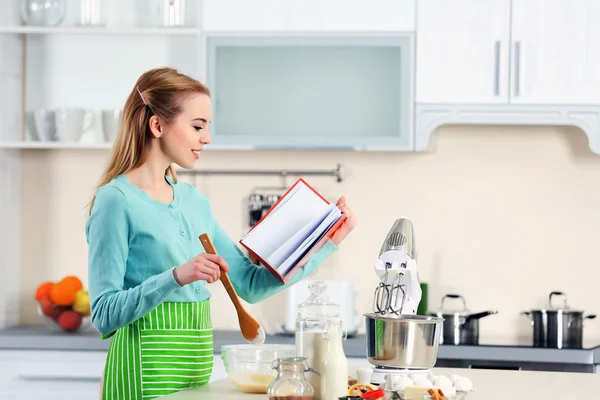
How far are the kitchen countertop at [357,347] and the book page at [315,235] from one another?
119 centimetres

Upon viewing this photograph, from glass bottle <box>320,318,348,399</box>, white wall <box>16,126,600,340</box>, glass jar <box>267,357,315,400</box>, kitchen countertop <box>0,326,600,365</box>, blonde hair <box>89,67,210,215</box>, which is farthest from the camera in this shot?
white wall <box>16,126,600,340</box>

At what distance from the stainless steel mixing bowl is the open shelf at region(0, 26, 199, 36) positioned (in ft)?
5.97

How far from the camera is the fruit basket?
131 inches

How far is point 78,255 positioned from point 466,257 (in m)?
1.53

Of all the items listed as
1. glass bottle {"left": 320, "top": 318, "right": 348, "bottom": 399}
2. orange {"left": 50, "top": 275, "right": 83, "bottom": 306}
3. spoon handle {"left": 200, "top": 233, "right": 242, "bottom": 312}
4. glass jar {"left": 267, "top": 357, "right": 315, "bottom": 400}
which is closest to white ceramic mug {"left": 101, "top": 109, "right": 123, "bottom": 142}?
orange {"left": 50, "top": 275, "right": 83, "bottom": 306}

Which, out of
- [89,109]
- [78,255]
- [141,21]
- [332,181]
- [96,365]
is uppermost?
[141,21]

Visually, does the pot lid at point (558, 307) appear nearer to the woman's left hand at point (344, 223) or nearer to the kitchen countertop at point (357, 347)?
the kitchen countertop at point (357, 347)

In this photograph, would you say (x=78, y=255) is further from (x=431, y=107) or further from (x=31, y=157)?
(x=431, y=107)

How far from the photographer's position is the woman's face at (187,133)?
2.05 metres

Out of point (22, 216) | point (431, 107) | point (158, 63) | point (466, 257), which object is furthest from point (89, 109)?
point (466, 257)

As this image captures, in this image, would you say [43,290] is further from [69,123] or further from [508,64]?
[508,64]

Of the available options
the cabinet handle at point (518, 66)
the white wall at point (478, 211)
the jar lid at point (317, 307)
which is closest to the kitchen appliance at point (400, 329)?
the jar lid at point (317, 307)

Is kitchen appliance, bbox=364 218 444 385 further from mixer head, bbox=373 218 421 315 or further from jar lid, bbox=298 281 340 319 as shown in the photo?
jar lid, bbox=298 281 340 319

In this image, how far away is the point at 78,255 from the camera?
3717 millimetres
